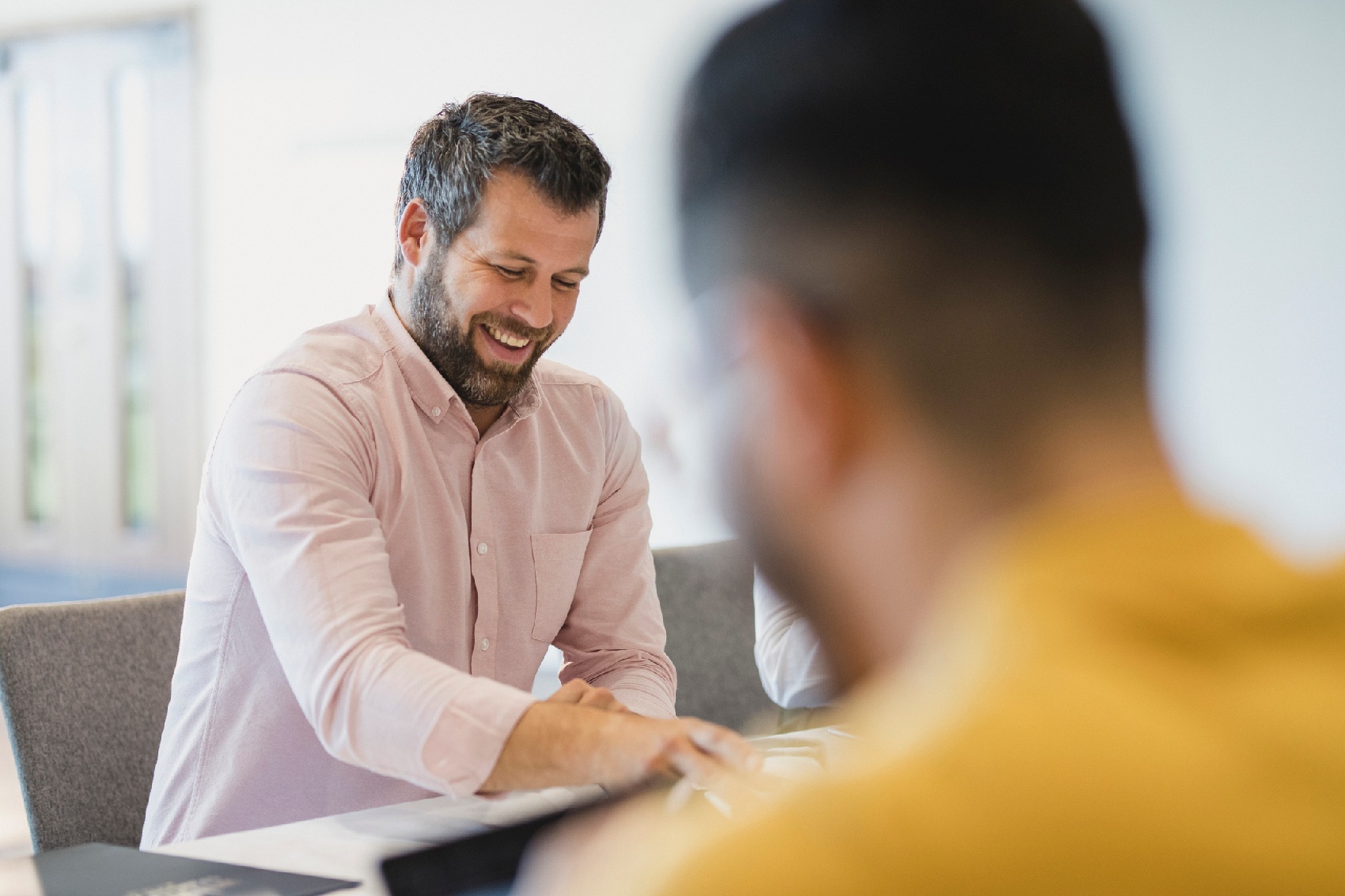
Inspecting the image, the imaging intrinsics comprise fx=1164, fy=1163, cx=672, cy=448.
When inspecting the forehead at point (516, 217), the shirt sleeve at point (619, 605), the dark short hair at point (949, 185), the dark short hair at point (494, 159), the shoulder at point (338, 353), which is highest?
the dark short hair at point (494, 159)

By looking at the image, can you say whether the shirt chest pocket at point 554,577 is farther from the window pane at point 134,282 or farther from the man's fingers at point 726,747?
the window pane at point 134,282

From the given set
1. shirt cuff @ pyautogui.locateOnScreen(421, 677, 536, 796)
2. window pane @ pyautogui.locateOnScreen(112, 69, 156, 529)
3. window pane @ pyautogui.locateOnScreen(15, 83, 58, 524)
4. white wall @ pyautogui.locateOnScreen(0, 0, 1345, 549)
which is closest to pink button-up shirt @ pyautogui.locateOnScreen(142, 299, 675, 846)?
shirt cuff @ pyautogui.locateOnScreen(421, 677, 536, 796)

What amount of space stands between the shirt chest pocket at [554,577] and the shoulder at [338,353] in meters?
0.32

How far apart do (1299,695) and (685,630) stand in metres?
1.62

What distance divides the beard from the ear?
0.03m

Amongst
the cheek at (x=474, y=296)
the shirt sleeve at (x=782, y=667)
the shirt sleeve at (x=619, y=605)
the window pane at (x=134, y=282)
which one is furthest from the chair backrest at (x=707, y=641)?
the window pane at (x=134, y=282)

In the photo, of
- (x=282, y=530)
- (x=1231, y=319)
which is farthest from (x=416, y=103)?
(x=282, y=530)

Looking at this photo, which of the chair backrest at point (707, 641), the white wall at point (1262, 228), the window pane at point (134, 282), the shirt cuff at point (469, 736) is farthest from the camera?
the window pane at point (134, 282)

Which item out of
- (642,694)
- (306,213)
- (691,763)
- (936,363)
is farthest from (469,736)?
(306,213)

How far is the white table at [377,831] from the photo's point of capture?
38.8 inches

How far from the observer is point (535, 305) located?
158cm

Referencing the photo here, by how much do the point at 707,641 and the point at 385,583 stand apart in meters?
0.83

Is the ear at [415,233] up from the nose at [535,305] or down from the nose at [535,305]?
up

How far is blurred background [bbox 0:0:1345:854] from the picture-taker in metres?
3.25
